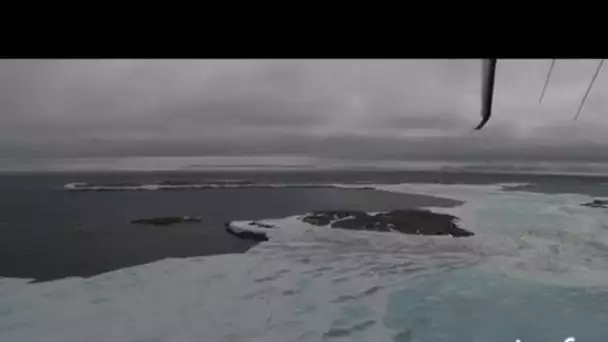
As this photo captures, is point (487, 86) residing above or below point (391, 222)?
above

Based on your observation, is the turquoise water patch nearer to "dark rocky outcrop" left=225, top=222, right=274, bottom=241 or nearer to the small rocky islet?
the small rocky islet

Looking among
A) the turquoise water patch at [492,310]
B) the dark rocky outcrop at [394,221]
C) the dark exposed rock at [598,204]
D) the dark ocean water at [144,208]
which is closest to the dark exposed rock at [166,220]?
the dark ocean water at [144,208]

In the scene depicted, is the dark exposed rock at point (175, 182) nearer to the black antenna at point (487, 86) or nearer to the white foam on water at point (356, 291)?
the white foam on water at point (356, 291)

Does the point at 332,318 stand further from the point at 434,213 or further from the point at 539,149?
the point at 539,149

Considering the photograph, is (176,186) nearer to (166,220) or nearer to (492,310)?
(166,220)

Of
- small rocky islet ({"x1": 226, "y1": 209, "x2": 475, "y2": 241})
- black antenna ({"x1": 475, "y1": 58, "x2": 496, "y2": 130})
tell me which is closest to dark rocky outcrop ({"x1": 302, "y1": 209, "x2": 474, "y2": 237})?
small rocky islet ({"x1": 226, "y1": 209, "x2": 475, "y2": 241})

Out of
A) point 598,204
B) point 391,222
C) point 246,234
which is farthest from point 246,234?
point 598,204
